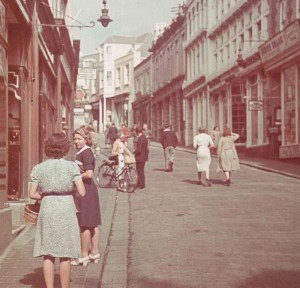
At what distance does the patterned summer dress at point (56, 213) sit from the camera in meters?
6.73

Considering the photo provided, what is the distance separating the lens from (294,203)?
15555 millimetres

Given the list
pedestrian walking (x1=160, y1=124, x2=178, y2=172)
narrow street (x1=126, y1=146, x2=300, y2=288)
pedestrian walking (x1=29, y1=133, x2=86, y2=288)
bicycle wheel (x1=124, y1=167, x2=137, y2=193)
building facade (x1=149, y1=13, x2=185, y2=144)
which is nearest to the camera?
pedestrian walking (x1=29, y1=133, x2=86, y2=288)

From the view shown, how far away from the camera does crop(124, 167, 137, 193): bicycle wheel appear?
18.5 meters

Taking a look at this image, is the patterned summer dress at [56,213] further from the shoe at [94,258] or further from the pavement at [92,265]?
the shoe at [94,258]

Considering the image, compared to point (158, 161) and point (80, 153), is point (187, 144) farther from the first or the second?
point (80, 153)

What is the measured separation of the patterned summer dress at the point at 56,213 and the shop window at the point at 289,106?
22.3 m

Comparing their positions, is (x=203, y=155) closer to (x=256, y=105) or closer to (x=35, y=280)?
(x=256, y=105)

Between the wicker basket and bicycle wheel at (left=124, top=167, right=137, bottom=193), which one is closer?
the wicker basket

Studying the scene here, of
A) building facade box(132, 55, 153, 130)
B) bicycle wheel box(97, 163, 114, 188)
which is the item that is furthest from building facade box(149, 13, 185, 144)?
bicycle wheel box(97, 163, 114, 188)

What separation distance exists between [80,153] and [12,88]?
532 centimetres

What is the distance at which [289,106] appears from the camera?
29.2 metres

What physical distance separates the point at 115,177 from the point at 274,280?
11753 millimetres

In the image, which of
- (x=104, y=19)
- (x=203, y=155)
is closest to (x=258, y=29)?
(x=104, y=19)

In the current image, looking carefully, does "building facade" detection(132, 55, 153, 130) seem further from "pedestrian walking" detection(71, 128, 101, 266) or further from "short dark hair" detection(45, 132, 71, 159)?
"short dark hair" detection(45, 132, 71, 159)
